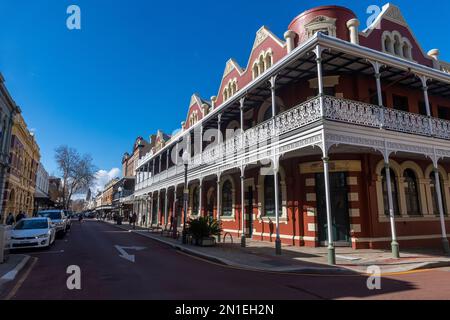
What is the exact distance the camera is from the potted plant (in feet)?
49.4

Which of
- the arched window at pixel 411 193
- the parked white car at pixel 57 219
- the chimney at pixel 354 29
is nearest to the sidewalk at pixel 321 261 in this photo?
the arched window at pixel 411 193

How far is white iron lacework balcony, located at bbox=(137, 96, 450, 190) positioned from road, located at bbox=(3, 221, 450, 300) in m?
5.69

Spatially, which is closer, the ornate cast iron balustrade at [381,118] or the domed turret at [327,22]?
the ornate cast iron balustrade at [381,118]

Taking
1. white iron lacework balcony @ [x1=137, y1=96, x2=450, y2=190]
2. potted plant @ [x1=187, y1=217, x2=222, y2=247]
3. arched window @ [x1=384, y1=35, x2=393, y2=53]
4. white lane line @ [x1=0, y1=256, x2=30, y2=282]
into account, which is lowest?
white lane line @ [x1=0, y1=256, x2=30, y2=282]

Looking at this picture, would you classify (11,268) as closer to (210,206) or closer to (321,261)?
(321,261)

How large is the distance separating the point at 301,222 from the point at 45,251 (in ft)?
38.0

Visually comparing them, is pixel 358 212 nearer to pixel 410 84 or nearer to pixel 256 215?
→ pixel 256 215

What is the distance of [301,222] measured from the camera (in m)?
14.9

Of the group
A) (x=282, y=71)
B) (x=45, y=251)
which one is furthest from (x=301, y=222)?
(x=45, y=251)

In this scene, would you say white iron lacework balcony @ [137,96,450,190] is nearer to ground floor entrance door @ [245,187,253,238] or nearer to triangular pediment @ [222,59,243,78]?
ground floor entrance door @ [245,187,253,238]

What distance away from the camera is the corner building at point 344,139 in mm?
12102

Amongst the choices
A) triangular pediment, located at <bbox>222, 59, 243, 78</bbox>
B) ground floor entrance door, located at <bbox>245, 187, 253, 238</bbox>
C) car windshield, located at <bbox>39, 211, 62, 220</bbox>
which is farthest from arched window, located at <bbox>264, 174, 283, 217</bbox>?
car windshield, located at <bbox>39, 211, 62, 220</bbox>

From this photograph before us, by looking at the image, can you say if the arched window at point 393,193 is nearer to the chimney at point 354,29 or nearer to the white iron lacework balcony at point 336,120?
the white iron lacework balcony at point 336,120

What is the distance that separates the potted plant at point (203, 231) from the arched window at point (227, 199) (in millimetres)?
5927
